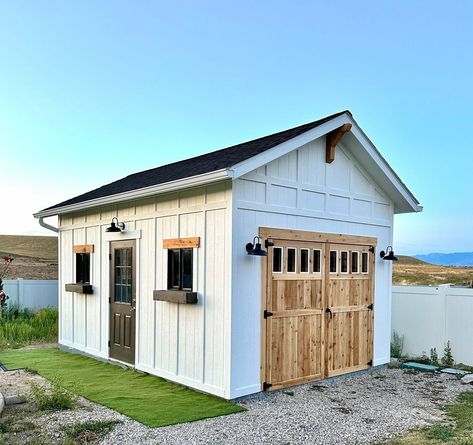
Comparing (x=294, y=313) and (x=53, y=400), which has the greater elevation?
(x=294, y=313)

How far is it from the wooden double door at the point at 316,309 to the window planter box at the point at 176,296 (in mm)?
935

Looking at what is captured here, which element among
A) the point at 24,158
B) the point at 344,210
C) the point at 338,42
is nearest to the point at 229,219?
the point at 344,210

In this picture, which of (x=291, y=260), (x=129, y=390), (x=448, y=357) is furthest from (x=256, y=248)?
(x=448, y=357)

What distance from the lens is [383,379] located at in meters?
6.86

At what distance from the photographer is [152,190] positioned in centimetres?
606

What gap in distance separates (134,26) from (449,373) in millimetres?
9301

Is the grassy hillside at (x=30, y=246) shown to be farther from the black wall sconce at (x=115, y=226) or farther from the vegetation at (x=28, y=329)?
the black wall sconce at (x=115, y=226)

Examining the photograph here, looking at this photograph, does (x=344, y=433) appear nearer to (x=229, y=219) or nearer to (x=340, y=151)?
(x=229, y=219)

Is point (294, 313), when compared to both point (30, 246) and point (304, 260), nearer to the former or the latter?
point (304, 260)

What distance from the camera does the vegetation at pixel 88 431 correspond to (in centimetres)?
407

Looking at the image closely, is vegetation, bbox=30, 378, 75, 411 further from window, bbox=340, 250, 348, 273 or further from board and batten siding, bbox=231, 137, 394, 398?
window, bbox=340, 250, 348, 273

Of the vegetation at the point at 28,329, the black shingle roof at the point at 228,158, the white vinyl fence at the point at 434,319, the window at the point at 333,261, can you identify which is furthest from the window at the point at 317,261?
the vegetation at the point at 28,329

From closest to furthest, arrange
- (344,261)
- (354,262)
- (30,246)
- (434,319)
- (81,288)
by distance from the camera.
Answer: (344,261)
(354,262)
(81,288)
(434,319)
(30,246)

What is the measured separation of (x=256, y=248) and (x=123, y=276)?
113 inches
